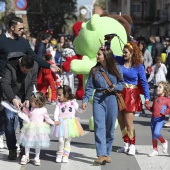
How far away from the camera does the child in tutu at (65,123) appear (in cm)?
828

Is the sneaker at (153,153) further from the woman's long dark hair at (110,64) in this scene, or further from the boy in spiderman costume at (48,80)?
the boy in spiderman costume at (48,80)

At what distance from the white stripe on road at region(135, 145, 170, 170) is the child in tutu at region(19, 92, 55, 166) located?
1.41m

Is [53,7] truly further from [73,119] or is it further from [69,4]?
[73,119]

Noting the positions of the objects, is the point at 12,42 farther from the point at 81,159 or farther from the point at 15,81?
the point at 81,159

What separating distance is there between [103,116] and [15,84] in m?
1.30

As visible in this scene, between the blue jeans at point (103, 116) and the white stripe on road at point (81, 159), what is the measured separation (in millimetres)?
273

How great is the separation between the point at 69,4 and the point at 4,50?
45097mm

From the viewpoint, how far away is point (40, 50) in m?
15.6

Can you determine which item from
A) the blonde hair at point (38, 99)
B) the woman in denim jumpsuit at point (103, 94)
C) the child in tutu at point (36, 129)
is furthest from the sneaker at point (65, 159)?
the blonde hair at point (38, 99)

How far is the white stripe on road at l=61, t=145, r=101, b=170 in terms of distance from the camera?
8086 mm

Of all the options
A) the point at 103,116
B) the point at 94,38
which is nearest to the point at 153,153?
the point at 103,116

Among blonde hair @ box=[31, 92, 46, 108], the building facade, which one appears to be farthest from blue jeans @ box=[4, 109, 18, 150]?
the building facade

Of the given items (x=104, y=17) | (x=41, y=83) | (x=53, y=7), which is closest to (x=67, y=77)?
(x=41, y=83)

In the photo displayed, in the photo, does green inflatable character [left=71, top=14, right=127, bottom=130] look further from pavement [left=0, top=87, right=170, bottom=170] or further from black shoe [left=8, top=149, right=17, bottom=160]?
black shoe [left=8, top=149, right=17, bottom=160]
